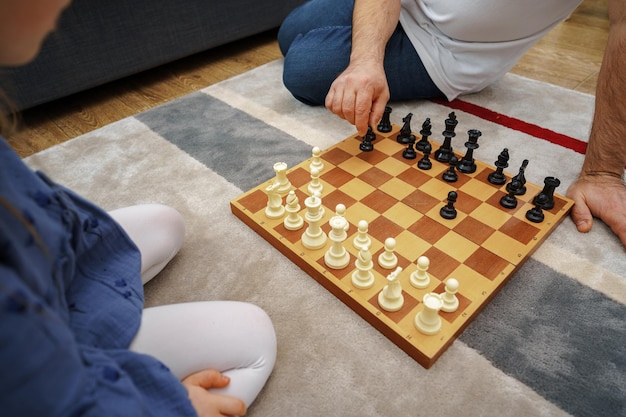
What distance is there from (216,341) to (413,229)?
53 centimetres

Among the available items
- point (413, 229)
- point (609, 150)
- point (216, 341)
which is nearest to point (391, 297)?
point (413, 229)

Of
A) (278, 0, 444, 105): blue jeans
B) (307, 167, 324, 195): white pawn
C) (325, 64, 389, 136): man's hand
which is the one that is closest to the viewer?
(307, 167, 324, 195): white pawn

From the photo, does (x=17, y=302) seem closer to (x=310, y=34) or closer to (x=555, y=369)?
(x=555, y=369)

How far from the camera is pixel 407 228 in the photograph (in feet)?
3.42

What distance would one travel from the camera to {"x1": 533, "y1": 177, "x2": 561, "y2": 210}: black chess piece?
3.49 ft

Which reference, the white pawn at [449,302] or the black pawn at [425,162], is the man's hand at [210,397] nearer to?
the white pawn at [449,302]

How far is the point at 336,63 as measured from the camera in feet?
5.17

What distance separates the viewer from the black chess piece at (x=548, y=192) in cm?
106

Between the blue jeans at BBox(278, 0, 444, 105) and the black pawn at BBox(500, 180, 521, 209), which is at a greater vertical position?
the blue jeans at BBox(278, 0, 444, 105)

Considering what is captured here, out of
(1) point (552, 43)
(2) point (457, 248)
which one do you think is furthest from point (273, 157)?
(1) point (552, 43)

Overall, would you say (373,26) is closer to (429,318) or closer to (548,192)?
(548,192)

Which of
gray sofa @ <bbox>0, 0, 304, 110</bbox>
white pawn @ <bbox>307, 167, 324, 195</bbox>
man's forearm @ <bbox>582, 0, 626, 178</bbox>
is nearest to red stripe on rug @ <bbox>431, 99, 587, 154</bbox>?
man's forearm @ <bbox>582, 0, 626, 178</bbox>

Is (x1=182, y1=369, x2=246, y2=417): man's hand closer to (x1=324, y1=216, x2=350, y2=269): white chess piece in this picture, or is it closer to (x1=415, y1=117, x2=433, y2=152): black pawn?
(x1=324, y1=216, x2=350, y2=269): white chess piece

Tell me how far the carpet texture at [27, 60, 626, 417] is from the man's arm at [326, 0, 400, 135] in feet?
0.82
